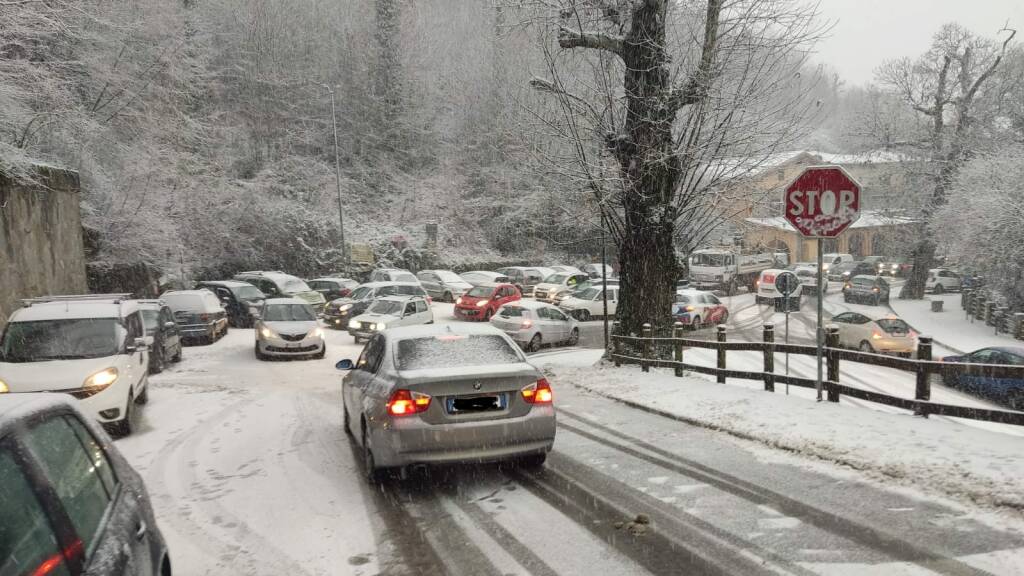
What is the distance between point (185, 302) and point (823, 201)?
1829 centimetres

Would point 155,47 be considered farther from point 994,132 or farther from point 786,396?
point 994,132

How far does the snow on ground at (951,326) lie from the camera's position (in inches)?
958

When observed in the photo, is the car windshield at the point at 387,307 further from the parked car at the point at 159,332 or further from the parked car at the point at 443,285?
the parked car at the point at 443,285

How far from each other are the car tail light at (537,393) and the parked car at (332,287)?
23.6 metres

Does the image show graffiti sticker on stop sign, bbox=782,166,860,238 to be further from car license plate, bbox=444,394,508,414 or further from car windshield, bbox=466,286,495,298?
car windshield, bbox=466,286,495,298

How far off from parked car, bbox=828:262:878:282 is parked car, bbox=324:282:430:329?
3762 cm

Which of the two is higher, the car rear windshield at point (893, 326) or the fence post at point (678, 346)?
the fence post at point (678, 346)

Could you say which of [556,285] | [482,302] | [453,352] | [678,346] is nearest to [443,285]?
[556,285]

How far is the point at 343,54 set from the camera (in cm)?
5253

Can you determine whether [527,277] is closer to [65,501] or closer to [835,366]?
[835,366]

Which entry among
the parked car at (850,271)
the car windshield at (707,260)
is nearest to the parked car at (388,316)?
the car windshield at (707,260)

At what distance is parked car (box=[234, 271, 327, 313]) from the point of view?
2622 centimetres

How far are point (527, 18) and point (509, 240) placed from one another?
3659cm

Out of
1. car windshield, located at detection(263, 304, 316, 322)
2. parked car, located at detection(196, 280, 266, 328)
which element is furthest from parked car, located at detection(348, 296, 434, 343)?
parked car, located at detection(196, 280, 266, 328)
